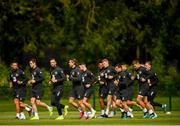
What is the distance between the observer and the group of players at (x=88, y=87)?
38.5 metres

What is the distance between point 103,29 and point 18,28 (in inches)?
238

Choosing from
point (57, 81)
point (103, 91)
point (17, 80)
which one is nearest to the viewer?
point (57, 81)

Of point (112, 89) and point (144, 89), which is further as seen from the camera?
point (112, 89)

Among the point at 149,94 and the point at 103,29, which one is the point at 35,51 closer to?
the point at 103,29

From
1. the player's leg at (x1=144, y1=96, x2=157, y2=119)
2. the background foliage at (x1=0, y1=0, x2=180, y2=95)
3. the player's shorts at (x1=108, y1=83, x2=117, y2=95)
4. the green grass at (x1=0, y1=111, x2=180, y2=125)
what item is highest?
the background foliage at (x1=0, y1=0, x2=180, y2=95)

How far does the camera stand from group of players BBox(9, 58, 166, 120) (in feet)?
126

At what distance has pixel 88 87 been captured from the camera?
3891 centimetres

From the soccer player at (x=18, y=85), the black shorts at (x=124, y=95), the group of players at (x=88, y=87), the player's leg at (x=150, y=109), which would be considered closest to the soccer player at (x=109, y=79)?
the group of players at (x=88, y=87)

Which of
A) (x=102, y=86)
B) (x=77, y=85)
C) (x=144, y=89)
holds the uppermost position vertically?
(x=102, y=86)

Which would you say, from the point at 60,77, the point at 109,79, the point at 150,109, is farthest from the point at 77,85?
the point at 150,109

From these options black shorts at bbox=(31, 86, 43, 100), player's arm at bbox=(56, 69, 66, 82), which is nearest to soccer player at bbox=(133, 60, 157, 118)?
player's arm at bbox=(56, 69, 66, 82)

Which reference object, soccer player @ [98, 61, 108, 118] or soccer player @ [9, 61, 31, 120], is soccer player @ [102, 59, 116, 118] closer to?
soccer player @ [98, 61, 108, 118]

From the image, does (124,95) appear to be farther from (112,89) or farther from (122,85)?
(112,89)

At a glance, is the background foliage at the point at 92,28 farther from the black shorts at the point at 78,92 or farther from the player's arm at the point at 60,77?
the player's arm at the point at 60,77
